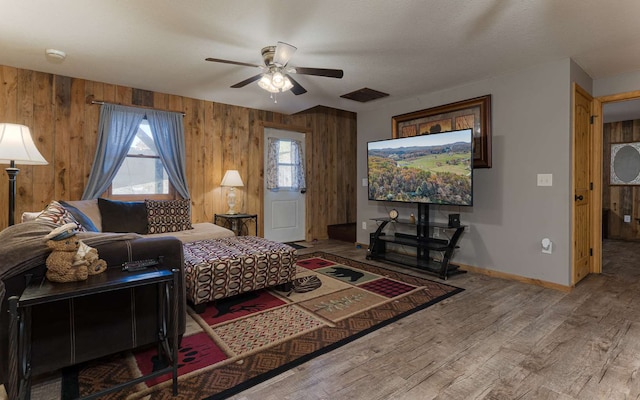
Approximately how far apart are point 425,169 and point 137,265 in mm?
3257

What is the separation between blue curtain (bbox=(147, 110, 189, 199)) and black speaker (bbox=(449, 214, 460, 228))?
3507 mm

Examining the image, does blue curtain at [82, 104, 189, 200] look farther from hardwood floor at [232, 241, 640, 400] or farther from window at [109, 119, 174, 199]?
hardwood floor at [232, 241, 640, 400]

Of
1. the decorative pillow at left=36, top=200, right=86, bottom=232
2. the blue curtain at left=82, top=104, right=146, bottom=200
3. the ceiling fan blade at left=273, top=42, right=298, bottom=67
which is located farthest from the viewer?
the blue curtain at left=82, top=104, right=146, bottom=200

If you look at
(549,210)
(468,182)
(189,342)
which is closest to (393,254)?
(468,182)

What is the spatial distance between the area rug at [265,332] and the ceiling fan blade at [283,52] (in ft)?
6.88

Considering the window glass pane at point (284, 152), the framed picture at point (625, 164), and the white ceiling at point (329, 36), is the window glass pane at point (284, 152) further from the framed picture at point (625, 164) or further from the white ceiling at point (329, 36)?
the framed picture at point (625, 164)

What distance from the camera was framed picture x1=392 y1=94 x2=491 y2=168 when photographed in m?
3.81

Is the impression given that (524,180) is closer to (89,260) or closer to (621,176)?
(89,260)

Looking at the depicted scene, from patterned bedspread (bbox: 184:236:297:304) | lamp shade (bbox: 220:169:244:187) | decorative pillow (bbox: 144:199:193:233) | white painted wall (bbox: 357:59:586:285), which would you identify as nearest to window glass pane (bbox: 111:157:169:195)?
decorative pillow (bbox: 144:199:193:233)

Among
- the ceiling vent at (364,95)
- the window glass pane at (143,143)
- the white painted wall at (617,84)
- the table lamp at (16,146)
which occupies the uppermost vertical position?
the ceiling vent at (364,95)

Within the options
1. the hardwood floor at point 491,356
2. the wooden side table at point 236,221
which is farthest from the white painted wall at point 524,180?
the wooden side table at point 236,221

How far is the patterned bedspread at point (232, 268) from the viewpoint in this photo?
2586 millimetres

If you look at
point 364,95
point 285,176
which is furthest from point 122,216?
point 364,95

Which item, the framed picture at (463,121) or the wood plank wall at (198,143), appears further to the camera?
the framed picture at (463,121)
